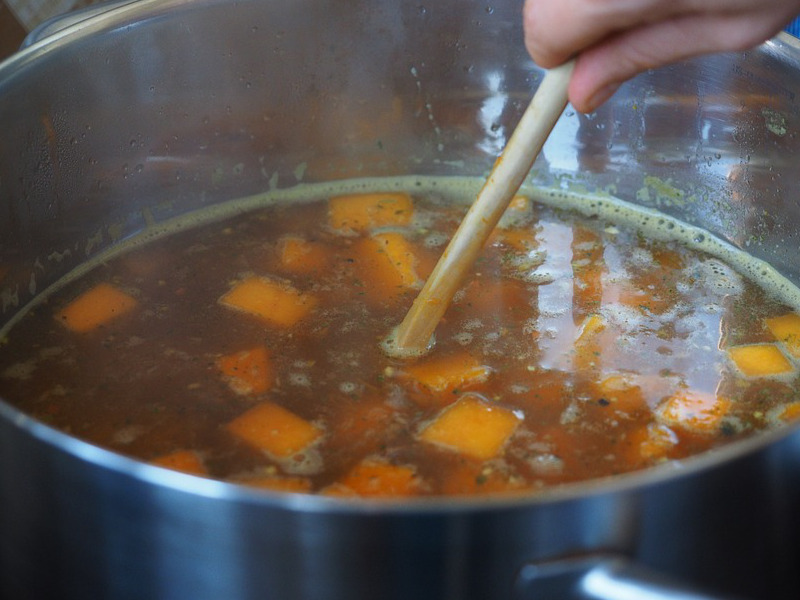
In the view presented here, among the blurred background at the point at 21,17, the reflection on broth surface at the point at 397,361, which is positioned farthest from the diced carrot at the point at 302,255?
the blurred background at the point at 21,17

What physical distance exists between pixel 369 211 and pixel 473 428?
64 cm

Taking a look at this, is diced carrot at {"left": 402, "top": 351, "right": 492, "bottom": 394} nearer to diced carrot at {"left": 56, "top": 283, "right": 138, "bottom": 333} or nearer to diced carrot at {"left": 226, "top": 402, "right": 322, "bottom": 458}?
diced carrot at {"left": 226, "top": 402, "right": 322, "bottom": 458}

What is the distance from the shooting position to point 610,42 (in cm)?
109

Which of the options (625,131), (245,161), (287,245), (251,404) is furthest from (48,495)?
(625,131)

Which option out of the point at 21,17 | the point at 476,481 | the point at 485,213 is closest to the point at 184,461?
the point at 476,481

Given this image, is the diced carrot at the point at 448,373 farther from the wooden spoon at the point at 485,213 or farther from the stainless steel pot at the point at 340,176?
the stainless steel pot at the point at 340,176

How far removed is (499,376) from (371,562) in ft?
2.32

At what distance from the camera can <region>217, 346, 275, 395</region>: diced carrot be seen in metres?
1.45

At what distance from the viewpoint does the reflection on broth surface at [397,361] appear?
1325mm

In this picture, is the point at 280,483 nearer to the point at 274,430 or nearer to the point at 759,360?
the point at 274,430

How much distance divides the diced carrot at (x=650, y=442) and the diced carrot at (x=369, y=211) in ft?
2.16

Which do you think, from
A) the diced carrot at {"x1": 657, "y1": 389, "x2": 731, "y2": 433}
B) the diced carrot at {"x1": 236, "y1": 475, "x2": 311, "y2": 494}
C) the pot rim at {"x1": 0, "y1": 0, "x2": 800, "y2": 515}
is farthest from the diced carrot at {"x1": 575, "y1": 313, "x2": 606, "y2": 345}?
the pot rim at {"x1": 0, "y1": 0, "x2": 800, "y2": 515}

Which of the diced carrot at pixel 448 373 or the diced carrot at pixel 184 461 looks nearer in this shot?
the diced carrot at pixel 184 461

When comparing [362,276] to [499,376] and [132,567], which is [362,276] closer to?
[499,376]
